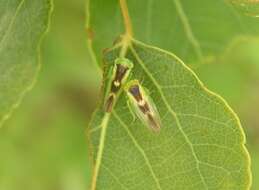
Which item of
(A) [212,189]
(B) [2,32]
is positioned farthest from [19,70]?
(A) [212,189]

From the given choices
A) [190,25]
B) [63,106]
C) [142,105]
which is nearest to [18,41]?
[142,105]

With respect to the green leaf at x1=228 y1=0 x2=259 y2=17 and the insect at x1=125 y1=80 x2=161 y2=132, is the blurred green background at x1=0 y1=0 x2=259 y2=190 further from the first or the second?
the insect at x1=125 y1=80 x2=161 y2=132

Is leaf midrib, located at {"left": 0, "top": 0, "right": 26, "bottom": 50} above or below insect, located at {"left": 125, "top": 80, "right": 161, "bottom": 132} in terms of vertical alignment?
above

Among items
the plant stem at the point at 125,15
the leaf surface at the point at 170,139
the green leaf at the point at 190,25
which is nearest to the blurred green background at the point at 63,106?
the green leaf at the point at 190,25

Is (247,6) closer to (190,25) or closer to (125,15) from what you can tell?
(190,25)

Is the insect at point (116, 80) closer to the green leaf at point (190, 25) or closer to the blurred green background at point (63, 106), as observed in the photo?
the green leaf at point (190, 25)

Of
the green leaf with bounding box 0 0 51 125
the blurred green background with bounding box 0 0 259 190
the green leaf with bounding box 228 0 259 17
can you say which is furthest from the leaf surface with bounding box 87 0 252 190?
the blurred green background with bounding box 0 0 259 190
